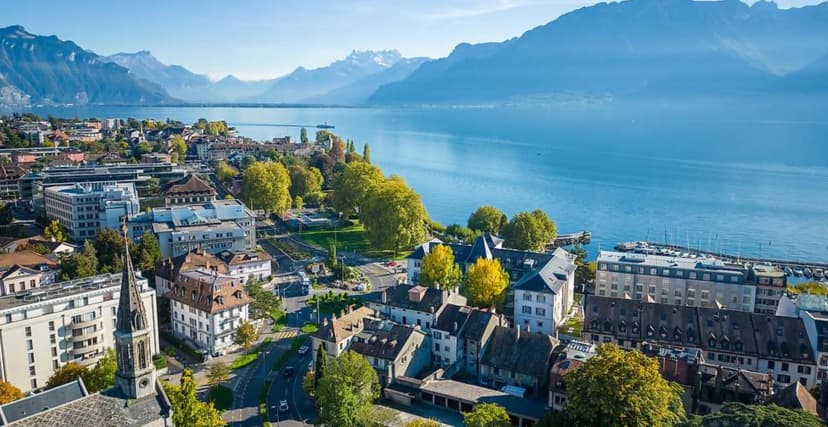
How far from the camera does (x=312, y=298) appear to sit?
53562 mm

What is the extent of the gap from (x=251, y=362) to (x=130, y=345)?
17711mm

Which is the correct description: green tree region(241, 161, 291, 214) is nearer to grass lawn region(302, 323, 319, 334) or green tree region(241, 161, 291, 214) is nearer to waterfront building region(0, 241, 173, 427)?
grass lawn region(302, 323, 319, 334)

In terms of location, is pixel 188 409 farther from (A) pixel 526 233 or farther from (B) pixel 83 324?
(A) pixel 526 233

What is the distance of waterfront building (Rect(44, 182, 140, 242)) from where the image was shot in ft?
216

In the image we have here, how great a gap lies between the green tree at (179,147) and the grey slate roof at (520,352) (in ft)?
330

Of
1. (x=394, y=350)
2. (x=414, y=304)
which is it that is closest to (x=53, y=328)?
(x=394, y=350)

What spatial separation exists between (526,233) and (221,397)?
3923cm

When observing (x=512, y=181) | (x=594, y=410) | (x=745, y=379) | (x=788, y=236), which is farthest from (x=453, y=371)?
(x=512, y=181)

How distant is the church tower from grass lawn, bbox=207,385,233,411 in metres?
11.2

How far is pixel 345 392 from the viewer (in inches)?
1215

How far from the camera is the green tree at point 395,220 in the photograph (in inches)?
2645

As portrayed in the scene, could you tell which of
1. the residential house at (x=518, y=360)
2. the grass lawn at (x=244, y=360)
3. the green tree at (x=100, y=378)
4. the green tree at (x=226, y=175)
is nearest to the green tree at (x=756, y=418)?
the residential house at (x=518, y=360)

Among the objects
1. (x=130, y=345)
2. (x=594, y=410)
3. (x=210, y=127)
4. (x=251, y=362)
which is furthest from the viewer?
(x=210, y=127)

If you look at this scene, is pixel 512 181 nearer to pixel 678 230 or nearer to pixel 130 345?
pixel 678 230
